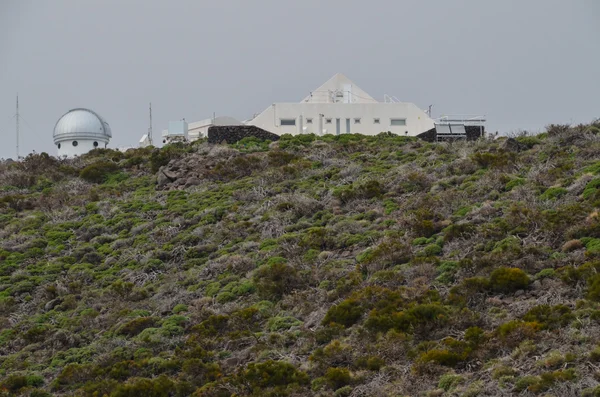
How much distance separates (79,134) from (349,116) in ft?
49.7

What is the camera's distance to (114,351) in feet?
71.1

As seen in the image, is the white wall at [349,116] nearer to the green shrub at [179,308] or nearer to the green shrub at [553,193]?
the green shrub at [553,193]

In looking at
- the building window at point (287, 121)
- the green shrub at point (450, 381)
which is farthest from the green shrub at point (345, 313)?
the building window at point (287, 121)

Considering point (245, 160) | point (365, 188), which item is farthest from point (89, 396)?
point (245, 160)

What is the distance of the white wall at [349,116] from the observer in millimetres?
44250

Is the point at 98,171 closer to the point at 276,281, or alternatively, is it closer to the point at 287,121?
the point at 287,121

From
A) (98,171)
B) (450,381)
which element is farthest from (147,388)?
(98,171)

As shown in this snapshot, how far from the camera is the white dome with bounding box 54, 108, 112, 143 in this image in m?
51.4

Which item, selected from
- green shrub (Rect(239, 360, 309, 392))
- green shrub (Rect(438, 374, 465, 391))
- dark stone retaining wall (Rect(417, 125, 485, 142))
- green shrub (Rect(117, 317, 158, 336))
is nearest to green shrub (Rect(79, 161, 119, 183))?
dark stone retaining wall (Rect(417, 125, 485, 142))

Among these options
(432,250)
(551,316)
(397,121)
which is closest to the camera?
(551,316)

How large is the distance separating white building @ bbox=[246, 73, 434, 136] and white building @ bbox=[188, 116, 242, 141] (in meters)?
1.76

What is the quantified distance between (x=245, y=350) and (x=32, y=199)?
1981 cm

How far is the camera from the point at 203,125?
48969 millimetres

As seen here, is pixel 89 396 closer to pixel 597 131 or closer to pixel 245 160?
pixel 245 160
